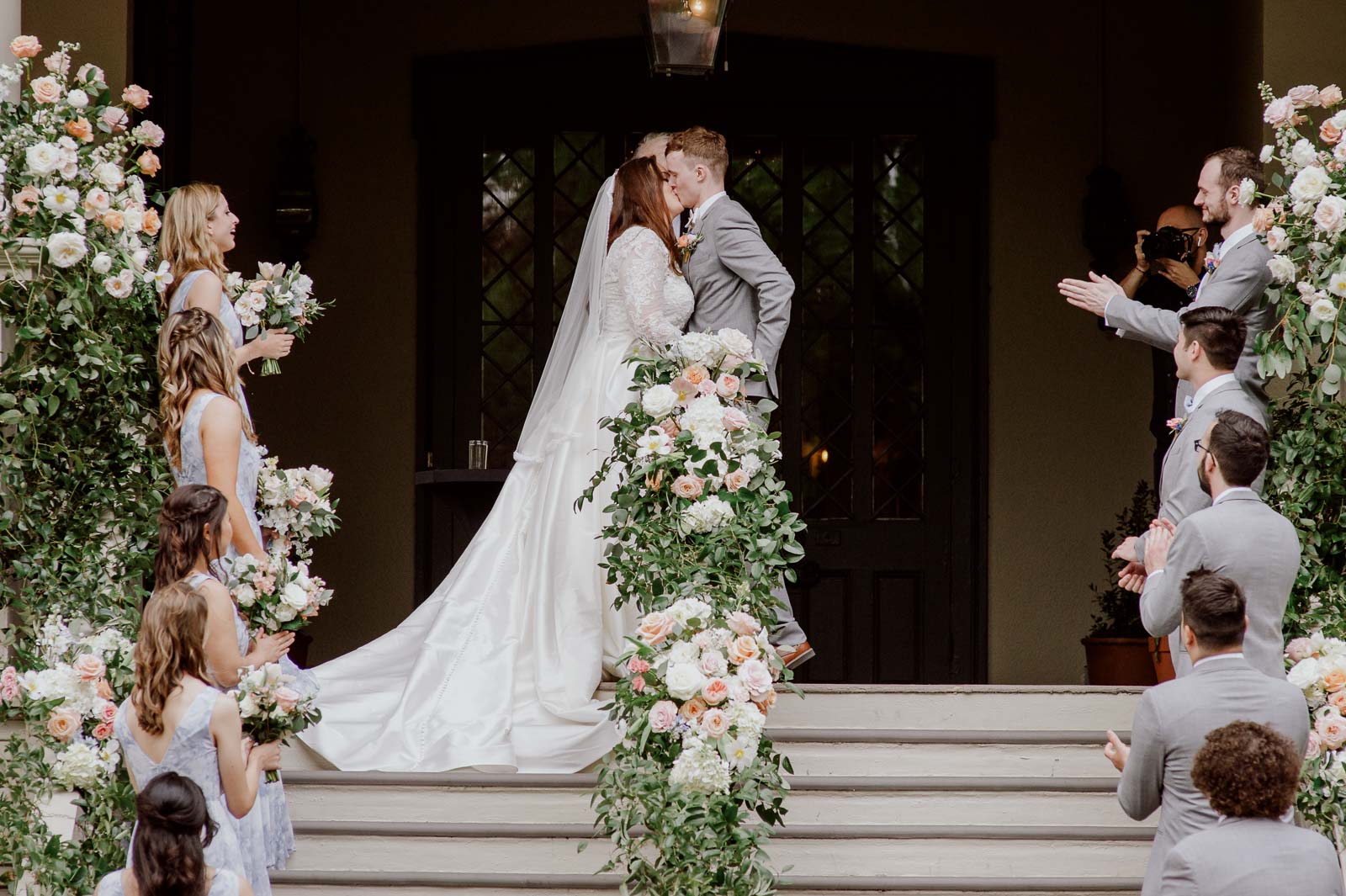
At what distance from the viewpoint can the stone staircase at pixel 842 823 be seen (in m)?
5.18

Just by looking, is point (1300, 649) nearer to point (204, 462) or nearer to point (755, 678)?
point (755, 678)

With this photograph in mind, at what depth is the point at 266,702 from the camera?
4289 millimetres

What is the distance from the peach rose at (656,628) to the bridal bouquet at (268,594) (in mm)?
994

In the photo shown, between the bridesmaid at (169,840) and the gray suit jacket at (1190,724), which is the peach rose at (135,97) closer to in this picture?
the bridesmaid at (169,840)

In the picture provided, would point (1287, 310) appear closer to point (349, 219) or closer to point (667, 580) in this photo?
point (667, 580)

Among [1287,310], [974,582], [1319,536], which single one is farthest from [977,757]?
[974,582]

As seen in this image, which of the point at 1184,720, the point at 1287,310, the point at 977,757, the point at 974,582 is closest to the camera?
the point at 1184,720

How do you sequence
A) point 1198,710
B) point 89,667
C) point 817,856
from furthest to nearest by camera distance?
point 817,856, point 89,667, point 1198,710

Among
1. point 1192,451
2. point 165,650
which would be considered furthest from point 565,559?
point 1192,451

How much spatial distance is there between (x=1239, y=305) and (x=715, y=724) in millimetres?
2113

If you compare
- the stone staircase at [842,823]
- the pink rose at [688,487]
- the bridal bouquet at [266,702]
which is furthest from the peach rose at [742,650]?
the bridal bouquet at [266,702]

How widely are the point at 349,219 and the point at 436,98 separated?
80 centimetres

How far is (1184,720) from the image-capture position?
138 inches

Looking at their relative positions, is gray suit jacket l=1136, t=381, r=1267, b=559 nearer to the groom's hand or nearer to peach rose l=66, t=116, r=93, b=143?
the groom's hand
